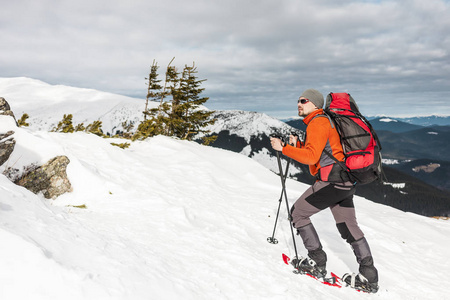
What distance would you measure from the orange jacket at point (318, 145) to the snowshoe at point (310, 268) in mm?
1743

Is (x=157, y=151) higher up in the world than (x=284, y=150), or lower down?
lower down

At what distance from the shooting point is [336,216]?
433cm

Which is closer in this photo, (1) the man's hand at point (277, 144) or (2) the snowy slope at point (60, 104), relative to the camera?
(1) the man's hand at point (277, 144)

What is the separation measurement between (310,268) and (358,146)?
2.19 meters

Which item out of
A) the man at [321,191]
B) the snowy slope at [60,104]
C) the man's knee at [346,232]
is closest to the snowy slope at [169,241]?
the man at [321,191]

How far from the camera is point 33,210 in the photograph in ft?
10.4

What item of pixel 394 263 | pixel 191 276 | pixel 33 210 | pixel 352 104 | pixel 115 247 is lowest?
pixel 394 263

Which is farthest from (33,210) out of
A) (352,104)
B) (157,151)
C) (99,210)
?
(157,151)

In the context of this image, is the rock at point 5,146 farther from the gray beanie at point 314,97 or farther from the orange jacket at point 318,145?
the gray beanie at point 314,97

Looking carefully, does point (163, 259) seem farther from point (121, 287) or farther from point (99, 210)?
point (99, 210)

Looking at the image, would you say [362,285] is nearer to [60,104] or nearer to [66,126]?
[66,126]

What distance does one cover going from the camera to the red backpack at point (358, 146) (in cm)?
375

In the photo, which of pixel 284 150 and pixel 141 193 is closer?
pixel 284 150

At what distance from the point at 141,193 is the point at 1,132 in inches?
142
